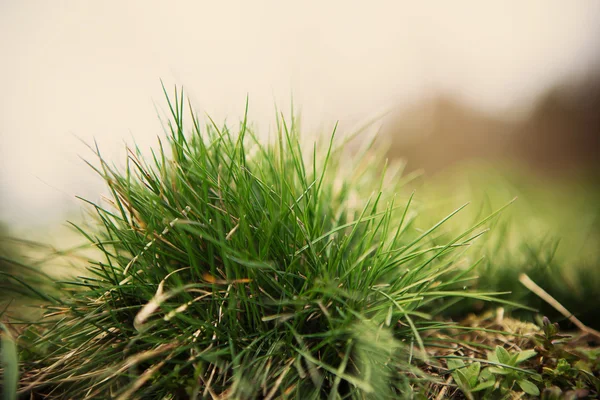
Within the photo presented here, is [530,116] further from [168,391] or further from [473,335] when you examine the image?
[168,391]

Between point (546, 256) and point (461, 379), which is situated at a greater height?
point (461, 379)

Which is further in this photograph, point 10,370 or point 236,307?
point 236,307

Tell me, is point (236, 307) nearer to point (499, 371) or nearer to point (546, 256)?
point (499, 371)

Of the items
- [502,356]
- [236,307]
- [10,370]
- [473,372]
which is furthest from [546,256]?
[10,370]

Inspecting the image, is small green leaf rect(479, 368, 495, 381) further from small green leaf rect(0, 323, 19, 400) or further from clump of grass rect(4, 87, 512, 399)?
small green leaf rect(0, 323, 19, 400)

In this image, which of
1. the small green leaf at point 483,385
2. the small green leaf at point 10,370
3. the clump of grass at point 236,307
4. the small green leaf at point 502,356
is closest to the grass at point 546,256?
the small green leaf at point 502,356

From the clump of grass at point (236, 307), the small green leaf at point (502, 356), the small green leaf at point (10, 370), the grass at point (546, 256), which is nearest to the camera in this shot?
the small green leaf at point (10, 370)

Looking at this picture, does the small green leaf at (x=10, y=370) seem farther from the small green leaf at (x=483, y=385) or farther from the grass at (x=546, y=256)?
the grass at (x=546, y=256)

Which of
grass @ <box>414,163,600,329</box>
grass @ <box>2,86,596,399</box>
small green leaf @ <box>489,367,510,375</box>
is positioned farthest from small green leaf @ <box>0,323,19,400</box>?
grass @ <box>414,163,600,329</box>
